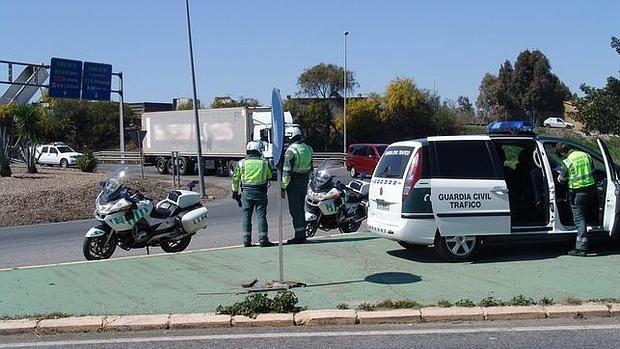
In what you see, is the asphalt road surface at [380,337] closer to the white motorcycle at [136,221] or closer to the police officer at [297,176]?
the white motorcycle at [136,221]

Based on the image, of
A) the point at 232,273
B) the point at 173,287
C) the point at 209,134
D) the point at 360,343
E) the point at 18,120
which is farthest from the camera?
the point at 209,134

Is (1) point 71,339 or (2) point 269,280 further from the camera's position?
(2) point 269,280

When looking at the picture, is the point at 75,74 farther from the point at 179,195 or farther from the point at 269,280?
the point at 269,280

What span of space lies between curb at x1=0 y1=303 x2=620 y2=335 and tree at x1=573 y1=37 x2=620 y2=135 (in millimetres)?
11460

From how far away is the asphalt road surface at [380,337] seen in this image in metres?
5.72

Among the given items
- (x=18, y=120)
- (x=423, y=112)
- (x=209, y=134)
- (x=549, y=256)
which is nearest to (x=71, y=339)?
(x=549, y=256)

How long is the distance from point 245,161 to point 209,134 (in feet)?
89.7

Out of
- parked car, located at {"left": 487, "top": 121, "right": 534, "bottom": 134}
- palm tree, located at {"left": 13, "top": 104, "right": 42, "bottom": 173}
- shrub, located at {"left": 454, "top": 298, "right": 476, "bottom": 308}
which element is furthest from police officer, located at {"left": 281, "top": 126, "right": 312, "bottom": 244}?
palm tree, located at {"left": 13, "top": 104, "right": 42, "bottom": 173}

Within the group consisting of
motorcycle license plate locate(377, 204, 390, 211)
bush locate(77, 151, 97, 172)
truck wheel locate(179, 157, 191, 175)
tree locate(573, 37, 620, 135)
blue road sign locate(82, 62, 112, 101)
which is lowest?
truck wheel locate(179, 157, 191, 175)

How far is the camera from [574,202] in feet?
29.6

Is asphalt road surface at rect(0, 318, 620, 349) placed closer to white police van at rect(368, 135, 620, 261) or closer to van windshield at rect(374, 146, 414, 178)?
white police van at rect(368, 135, 620, 261)

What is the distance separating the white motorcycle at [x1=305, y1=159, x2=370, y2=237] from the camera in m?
12.0

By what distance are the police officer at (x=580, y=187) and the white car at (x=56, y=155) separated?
41.8 m

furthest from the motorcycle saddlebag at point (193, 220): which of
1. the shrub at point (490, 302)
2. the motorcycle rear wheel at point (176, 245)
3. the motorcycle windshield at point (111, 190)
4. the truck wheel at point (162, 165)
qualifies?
the truck wheel at point (162, 165)
